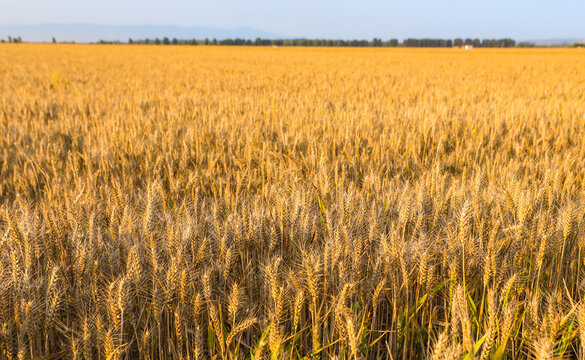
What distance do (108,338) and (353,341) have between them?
497mm

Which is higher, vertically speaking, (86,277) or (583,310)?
(583,310)

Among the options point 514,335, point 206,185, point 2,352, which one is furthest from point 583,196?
point 2,352

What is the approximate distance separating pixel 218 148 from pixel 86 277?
1746mm

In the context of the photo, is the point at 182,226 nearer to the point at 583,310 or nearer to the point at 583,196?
the point at 583,310

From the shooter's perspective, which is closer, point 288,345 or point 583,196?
point 288,345

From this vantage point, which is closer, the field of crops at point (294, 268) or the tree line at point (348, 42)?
the field of crops at point (294, 268)

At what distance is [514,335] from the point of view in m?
1.07

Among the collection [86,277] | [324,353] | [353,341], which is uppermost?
Answer: [353,341]

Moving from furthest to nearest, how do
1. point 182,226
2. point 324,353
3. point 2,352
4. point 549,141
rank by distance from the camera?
point 549,141
point 182,226
point 324,353
point 2,352

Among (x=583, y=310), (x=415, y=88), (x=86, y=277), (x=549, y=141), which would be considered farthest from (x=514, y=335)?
(x=415, y=88)

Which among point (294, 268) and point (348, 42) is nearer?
point (294, 268)

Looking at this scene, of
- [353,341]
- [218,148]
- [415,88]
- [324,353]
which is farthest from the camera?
[415,88]

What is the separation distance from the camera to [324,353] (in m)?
1.08

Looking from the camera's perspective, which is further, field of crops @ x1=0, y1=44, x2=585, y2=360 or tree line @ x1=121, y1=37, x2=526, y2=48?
tree line @ x1=121, y1=37, x2=526, y2=48
